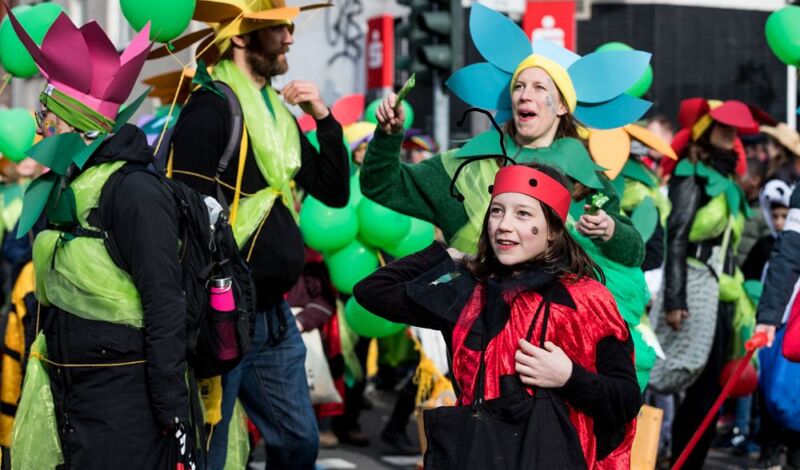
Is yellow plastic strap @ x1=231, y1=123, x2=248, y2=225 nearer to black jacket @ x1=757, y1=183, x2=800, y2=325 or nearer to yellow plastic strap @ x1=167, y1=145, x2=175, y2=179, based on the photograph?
yellow plastic strap @ x1=167, y1=145, x2=175, y2=179

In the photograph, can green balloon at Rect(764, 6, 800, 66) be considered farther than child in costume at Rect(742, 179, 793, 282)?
No

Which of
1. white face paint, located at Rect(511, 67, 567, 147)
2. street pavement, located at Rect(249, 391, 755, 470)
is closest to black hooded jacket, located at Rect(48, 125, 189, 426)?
white face paint, located at Rect(511, 67, 567, 147)

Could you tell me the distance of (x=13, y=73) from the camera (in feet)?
19.7

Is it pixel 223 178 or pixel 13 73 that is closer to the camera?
pixel 223 178

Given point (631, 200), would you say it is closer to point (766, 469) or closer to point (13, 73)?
point (766, 469)

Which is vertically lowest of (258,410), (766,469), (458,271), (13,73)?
(766,469)

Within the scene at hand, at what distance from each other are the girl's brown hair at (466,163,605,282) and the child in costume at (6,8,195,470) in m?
1.05

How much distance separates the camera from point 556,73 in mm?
5203

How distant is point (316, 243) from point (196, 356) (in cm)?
391

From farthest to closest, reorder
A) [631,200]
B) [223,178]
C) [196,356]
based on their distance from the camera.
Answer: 1. [631,200]
2. [223,178]
3. [196,356]

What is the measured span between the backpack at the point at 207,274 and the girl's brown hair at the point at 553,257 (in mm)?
1094

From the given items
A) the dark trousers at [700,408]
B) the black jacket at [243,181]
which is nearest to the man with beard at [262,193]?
the black jacket at [243,181]

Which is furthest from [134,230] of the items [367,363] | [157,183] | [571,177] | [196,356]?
[367,363]

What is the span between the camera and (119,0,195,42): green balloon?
5133 millimetres
